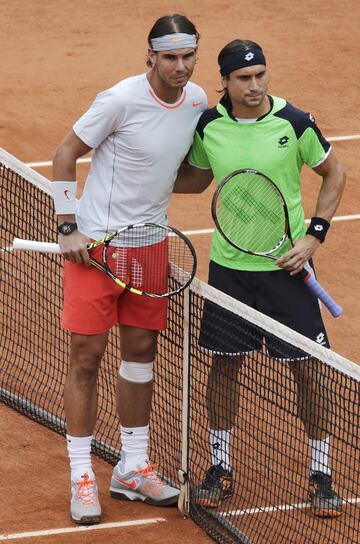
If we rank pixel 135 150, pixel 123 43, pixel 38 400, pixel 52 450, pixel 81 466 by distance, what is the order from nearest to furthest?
pixel 135 150 < pixel 81 466 < pixel 52 450 < pixel 38 400 < pixel 123 43

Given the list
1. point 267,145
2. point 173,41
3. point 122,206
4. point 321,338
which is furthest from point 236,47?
point 321,338

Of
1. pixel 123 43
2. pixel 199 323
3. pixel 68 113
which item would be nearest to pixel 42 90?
pixel 68 113

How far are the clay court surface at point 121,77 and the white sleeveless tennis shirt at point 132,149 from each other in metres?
1.70

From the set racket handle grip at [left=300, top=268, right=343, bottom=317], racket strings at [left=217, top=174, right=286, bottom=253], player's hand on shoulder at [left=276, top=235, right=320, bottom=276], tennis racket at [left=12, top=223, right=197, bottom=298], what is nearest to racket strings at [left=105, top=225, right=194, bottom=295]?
tennis racket at [left=12, top=223, right=197, bottom=298]

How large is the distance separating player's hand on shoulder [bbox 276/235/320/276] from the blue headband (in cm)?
99

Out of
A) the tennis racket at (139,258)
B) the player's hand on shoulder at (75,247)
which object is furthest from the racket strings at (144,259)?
the player's hand on shoulder at (75,247)

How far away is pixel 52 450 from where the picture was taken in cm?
851

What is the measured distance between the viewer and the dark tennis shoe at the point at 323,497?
758cm

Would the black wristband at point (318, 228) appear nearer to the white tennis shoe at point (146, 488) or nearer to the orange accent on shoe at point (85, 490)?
the white tennis shoe at point (146, 488)

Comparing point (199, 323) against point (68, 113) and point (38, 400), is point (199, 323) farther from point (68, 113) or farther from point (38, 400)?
point (68, 113)

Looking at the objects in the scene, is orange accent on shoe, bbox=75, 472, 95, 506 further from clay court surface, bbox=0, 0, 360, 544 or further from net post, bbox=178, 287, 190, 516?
net post, bbox=178, 287, 190, 516

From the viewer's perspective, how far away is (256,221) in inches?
290

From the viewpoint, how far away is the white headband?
7.03 metres

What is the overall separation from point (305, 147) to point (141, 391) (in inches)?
66.1
